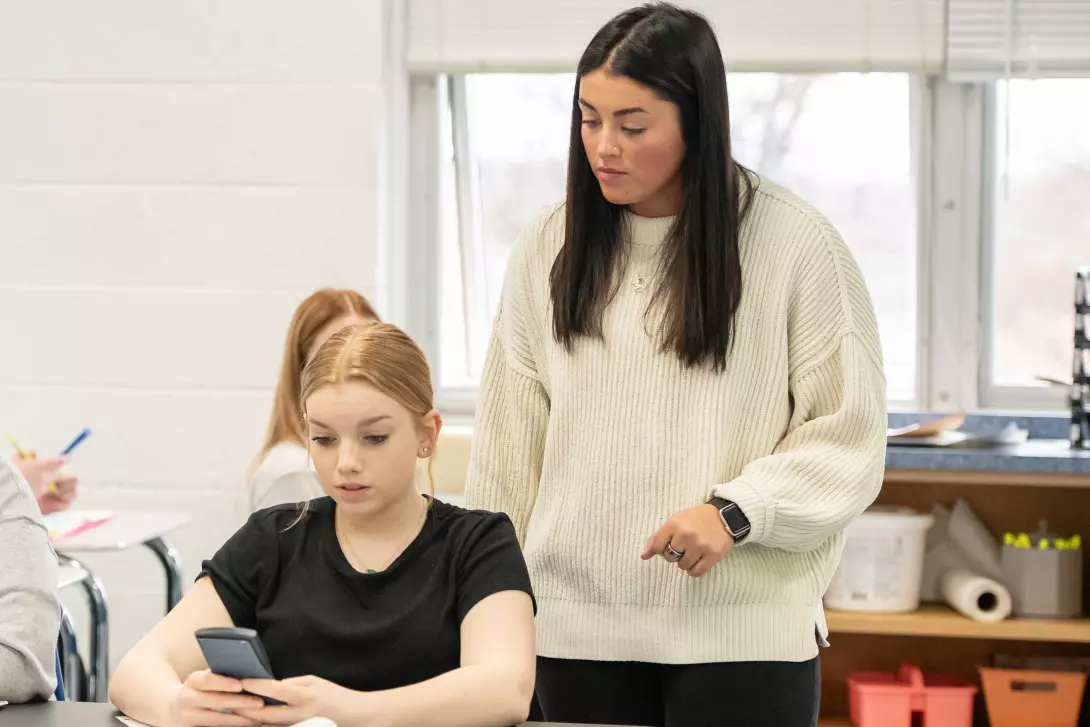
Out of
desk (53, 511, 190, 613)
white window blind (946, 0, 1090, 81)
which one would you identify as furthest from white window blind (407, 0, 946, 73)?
desk (53, 511, 190, 613)

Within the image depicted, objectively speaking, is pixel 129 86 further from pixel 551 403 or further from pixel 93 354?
pixel 551 403

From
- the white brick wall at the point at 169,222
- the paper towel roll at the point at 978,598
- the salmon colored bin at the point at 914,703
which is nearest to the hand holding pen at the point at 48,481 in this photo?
the white brick wall at the point at 169,222

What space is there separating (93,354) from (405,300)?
0.79 metres

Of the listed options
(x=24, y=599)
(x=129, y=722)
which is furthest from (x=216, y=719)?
(x=24, y=599)

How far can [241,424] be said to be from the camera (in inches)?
128

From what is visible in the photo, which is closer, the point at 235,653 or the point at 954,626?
the point at 235,653

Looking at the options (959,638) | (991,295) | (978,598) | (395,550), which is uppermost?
(991,295)

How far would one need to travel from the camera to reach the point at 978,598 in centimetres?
282

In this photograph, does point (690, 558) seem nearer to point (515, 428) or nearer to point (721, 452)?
point (721, 452)

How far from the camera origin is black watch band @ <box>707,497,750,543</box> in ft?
4.47

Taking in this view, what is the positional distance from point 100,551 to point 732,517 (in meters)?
1.68

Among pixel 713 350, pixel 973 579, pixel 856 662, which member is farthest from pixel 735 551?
pixel 856 662

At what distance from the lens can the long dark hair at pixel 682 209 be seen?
4.73 feet

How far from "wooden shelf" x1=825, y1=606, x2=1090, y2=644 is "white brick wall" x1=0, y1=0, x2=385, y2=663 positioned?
1.37 metres
